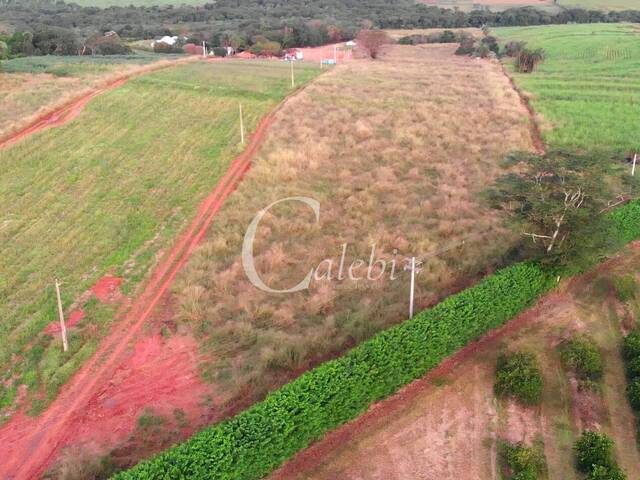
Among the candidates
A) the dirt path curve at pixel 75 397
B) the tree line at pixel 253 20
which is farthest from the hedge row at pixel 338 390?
the tree line at pixel 253 20

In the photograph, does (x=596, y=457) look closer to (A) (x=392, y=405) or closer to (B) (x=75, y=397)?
(A) (x=392, y=405)

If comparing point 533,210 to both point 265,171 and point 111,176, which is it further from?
point 111,176

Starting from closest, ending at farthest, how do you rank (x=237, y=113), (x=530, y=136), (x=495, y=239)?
(x=495, y=239) → (x=530, y=136) → (x=237, y=113)

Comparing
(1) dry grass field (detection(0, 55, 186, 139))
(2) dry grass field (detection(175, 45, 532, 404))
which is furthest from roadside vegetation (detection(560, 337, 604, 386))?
(1) dry grass field (detection(0, 55, 186, 139))

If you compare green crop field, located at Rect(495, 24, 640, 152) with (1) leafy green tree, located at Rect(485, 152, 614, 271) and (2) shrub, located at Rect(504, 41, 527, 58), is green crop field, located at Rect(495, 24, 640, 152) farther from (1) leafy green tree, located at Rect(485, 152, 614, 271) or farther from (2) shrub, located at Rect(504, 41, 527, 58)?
(1) leafy green tree, located at Rect(485, 152, 614, 271)

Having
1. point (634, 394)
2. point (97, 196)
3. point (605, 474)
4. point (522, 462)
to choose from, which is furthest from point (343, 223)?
point (605, 474)

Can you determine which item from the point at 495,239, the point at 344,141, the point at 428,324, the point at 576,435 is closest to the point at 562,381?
the point at 576,435
